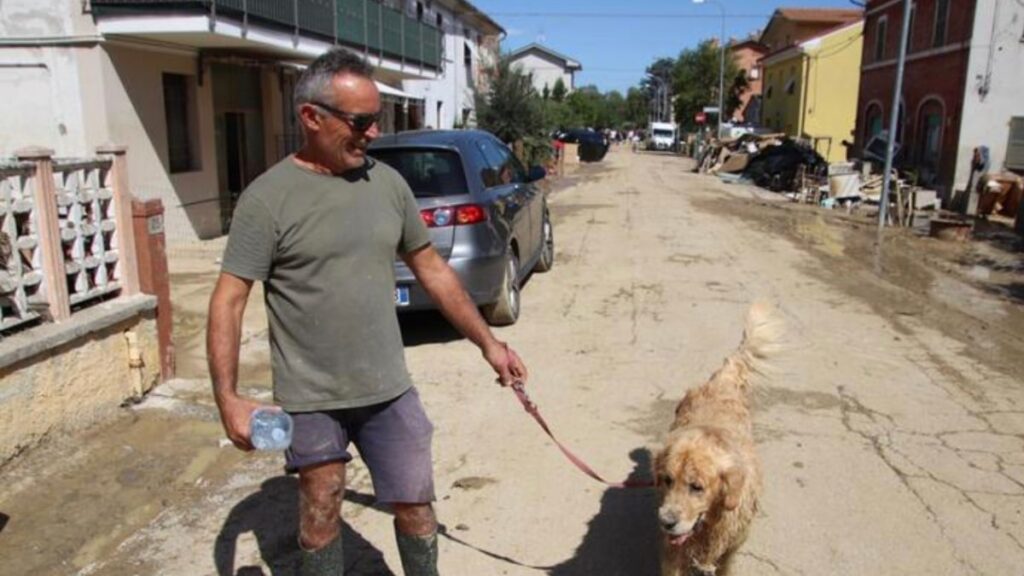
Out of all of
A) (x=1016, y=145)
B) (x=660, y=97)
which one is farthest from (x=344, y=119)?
(x=660, y=97)

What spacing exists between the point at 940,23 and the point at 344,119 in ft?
82.5

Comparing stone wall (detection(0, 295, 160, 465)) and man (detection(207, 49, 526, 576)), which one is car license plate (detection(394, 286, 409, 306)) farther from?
man (detection(207, 49, 526, 576))

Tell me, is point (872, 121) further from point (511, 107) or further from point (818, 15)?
point (818, 15)

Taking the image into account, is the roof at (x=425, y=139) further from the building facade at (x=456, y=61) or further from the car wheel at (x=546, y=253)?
the building facade at (x=456, y=61)

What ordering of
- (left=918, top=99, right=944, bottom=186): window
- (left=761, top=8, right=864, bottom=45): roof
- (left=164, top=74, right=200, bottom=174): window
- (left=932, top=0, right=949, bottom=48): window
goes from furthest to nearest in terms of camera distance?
(left=761, top=8, right=864, bottom=45): roof → (left=918, top=99, right=944, bottom=186): window → (left=932, top=0, right=949, bottom=48): window → (left=164, top=74, right=200, bottom=174): window

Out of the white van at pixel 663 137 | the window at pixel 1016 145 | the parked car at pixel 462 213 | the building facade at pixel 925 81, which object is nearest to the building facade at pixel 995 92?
the window at pixel 1016 145

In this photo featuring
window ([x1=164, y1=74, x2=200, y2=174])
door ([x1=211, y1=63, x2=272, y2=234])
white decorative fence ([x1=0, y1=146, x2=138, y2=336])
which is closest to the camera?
white decorative fence ([x1=0, y1=146, x2=138, y2=336])

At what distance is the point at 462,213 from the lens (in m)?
6.55

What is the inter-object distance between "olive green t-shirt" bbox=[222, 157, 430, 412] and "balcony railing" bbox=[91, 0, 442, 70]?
32.3 ft

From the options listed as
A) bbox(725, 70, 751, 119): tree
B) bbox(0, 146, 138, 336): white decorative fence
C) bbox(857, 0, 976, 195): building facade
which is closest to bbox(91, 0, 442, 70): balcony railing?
bbox(0, 146, 138, 336): white decorative fence

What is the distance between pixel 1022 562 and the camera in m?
3.40

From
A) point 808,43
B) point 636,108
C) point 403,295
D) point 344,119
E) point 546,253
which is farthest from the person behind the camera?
point 636,108

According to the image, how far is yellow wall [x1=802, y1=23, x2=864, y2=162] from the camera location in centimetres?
3825

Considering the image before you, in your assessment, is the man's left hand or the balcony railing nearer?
the man's left hand
